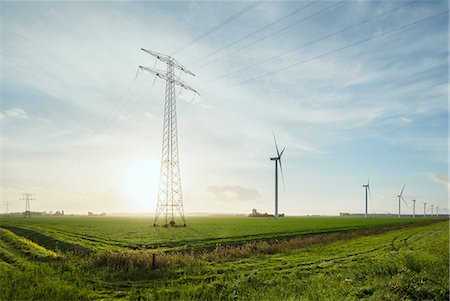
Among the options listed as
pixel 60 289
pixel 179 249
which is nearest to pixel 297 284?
pixel 60 289

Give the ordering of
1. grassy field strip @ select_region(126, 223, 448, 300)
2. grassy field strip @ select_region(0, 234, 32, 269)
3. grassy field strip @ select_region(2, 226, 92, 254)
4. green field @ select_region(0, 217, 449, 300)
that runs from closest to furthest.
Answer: green field @ select_region(0, 217, 449, 300) < grassy field strip @ select_region(126, 223, 448, 300) < grassy field strip @ select_region(0, 234, 32, 269) < grassy field strip @ select_region(2, 226, 92, 254)

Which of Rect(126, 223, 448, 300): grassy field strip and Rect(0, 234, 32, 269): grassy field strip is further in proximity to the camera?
Rect(0, 234, 32, 269): grassy field strip

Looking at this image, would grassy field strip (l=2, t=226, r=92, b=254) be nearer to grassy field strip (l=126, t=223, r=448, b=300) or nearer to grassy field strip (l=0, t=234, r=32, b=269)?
grassy field strip (l=0, t=234, r=32, b=269)

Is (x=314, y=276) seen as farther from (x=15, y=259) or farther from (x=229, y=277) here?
(x=15, y=259)

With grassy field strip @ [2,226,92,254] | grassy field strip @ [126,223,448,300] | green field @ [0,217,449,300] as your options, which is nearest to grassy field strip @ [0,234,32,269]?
green field @ [0,217,449,300]

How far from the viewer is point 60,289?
57.7 ft

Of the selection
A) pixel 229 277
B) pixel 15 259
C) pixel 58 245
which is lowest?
pixel 58 245

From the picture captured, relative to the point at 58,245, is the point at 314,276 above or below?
above

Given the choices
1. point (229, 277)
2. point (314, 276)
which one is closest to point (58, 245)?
point (229, 277)

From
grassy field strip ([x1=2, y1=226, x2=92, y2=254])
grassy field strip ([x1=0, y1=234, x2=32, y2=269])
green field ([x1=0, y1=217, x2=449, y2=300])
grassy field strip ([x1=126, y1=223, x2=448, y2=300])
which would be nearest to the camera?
green field ([x1=0, y1=217, x2=449, y2=300])

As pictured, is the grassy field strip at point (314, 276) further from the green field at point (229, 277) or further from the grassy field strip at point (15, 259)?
the grassy field strip at point (15, 259)

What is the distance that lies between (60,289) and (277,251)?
69.6 ft

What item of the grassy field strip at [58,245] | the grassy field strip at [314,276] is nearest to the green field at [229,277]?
the grassy field strip at [314,276]

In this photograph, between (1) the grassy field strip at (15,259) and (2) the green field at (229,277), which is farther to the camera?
(1) the grassy field strip at (15,259)
